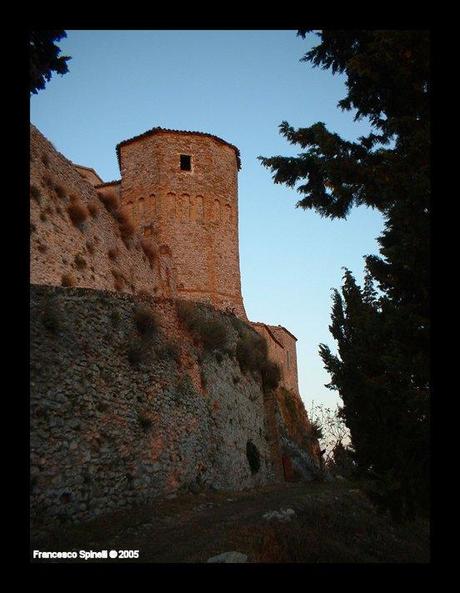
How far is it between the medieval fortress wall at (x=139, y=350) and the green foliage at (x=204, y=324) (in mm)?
287

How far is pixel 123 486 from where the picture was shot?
30.3 feet

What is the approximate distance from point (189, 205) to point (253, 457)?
1444 cm

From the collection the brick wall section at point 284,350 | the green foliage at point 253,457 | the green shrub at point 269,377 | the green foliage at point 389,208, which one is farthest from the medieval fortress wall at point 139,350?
the brick wall section at point 284,350

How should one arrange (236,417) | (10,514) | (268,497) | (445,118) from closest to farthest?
(10,514)
(445,118)
(268,497)
(236,417)

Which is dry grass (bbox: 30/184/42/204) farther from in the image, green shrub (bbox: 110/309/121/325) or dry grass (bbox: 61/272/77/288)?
green shrub (bbox: 110/309/121/325)

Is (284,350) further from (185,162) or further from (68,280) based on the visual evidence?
(68,280)

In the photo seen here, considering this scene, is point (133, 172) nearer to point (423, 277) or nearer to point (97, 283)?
point (97, 283)

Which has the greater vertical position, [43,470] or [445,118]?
[445,118]

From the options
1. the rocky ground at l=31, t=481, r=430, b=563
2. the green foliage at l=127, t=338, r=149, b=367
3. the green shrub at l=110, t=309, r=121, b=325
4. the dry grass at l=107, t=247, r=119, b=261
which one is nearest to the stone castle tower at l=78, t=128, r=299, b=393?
the dry grass at l=107, t=247, r=119, b=261

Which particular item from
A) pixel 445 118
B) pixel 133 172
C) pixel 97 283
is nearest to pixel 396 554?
pixel 445 118

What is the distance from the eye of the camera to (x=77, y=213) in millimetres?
16047

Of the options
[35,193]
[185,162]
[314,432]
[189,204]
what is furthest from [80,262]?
[314,432]

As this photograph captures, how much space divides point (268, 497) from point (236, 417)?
3.59 metres

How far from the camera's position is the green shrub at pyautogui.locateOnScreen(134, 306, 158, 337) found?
1147 centimetres
